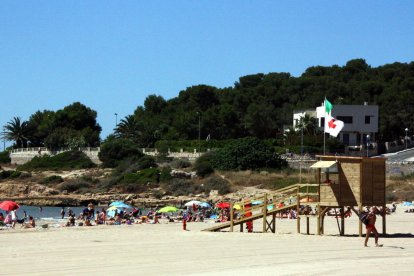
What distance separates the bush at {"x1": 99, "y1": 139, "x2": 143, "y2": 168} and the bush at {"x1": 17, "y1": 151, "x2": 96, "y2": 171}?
2.19m

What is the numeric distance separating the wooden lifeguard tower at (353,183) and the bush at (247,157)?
1762 inches

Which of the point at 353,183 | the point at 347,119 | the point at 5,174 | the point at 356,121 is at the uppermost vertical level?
the point at 347,119

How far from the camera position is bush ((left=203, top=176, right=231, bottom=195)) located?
69.3 metres

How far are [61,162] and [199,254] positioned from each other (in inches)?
2858

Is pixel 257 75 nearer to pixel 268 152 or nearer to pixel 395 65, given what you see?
pixel 395 65

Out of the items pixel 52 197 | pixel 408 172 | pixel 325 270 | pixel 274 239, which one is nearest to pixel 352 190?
pixel 274 239

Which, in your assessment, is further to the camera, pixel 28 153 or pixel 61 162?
pixel 28 153

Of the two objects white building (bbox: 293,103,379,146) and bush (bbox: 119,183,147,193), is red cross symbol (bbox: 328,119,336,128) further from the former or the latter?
white building (bbox: 293,103,379,146)

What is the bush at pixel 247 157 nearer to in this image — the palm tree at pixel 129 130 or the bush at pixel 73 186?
the bush at pixel 73 186

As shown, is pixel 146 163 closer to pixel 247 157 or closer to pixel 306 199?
pixel 247 157

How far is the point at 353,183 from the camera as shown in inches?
1171

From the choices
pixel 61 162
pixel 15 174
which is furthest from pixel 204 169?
pixel 15 174

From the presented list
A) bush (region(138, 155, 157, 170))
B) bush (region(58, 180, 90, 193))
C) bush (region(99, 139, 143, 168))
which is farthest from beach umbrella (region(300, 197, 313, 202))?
bush (region(99, 139, 143, 168))

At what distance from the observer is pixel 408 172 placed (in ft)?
233
